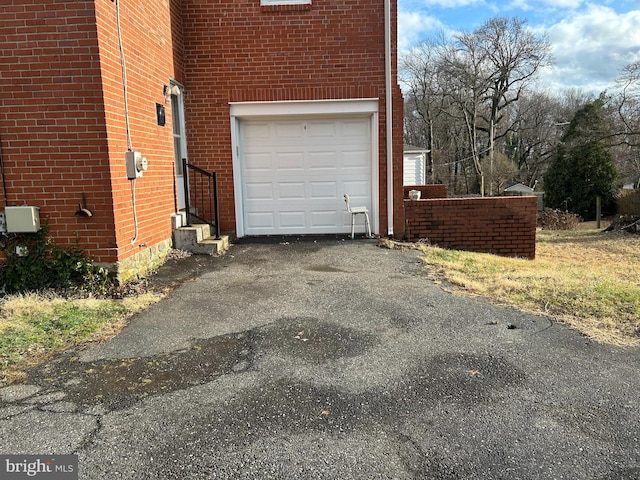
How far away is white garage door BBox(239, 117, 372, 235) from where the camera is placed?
9164 mm

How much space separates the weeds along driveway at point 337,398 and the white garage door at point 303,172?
15.1 feet

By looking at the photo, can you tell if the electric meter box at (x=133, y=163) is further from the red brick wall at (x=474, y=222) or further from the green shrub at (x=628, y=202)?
the green shrub at (x=628, y=202)

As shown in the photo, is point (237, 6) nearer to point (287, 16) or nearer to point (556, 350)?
point (287, 16)

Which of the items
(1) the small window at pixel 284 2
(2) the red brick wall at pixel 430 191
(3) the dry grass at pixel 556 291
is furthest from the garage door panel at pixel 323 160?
(2) the red brick wall at pixel 430 191

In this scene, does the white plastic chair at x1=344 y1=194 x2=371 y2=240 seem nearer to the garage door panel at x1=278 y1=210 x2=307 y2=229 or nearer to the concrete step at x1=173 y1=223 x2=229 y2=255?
the garage door panel at x1=278 y1=210 x2=307 y2=229

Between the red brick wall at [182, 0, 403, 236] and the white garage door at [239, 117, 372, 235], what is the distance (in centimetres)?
55

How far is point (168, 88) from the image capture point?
7879 millimetres

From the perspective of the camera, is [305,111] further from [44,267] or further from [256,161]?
[44,267]

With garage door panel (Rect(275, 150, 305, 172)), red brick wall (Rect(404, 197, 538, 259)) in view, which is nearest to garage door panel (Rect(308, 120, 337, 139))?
garage door panel (Rect(275, 150, 305, 172))

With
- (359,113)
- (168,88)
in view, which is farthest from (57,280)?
(359,113)

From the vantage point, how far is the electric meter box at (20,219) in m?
5.34

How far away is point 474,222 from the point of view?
8.89 m

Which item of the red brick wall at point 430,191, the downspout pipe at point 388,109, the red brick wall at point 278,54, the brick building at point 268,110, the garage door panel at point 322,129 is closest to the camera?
the brick building at point 268,110

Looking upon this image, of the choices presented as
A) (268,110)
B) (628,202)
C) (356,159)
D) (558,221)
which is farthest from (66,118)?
(628,202)
